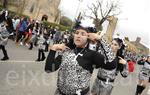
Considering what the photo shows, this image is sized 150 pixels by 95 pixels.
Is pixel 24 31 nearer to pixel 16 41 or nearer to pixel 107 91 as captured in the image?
pixel 16 41

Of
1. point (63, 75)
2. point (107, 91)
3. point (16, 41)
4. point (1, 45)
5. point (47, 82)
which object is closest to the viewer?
point (63, 75)

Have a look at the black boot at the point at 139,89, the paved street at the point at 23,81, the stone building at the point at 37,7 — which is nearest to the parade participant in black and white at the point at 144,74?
the black boot at the point at 139,89

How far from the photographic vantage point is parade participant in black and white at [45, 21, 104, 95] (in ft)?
14.4

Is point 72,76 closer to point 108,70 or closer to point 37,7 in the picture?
point 108,70

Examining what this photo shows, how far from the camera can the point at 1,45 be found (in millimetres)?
13445

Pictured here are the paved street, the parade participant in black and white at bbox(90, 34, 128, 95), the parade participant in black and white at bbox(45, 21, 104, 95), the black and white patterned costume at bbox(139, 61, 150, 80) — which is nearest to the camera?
the parade participant in black and white at bbox(45, 21, 104, 95)

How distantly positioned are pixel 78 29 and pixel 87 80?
62 centimetres

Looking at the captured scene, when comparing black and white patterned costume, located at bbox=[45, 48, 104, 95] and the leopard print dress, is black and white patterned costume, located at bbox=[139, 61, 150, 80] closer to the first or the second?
black and white patterned costume, located at bbox=[45, 48, 104, 95]

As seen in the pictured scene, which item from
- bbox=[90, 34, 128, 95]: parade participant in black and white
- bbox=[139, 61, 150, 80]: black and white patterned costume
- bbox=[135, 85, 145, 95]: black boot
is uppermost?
bbox=[90, 34, 128, 95]: parade participant in black and white

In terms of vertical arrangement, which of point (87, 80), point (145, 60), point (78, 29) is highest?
point (78, 29)

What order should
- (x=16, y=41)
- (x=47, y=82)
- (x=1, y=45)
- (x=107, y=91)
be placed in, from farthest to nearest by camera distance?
1. (x=16, y=41)
2. (x=1, y=45)
3. (x=47, y=82)
4. (x=107, y=91)

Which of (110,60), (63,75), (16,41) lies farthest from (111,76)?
(16,41)

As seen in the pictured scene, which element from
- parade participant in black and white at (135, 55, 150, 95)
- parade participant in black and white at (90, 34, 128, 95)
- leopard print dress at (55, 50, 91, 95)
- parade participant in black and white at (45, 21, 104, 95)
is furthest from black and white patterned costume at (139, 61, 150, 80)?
leopard print dress at (55, 50, 91, 95)

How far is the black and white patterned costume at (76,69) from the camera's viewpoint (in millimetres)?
4379
